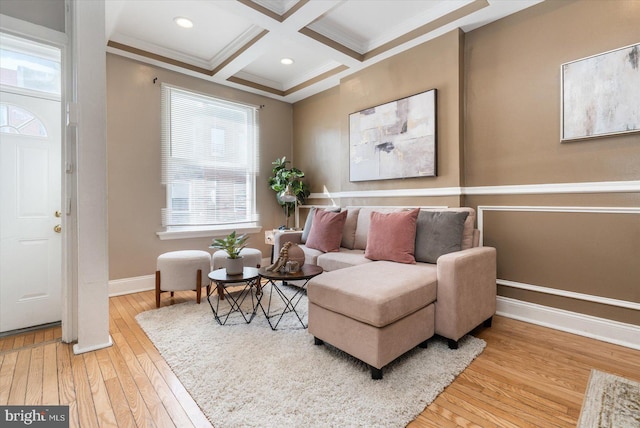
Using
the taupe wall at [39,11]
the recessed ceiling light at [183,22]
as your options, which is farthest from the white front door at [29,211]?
the recessed ceiling light at [183,22]

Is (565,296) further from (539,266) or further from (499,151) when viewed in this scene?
(499,151)

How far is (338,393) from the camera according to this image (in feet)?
5.08

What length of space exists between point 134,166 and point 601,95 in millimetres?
4460

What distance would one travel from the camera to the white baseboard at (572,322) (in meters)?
2.10

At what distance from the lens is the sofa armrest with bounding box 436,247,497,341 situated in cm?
200

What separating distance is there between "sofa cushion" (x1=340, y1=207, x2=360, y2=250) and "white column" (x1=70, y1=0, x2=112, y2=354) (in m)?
2.20

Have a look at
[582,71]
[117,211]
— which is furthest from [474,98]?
[117,211]

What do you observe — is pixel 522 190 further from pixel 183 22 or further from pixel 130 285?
pixel 130 285

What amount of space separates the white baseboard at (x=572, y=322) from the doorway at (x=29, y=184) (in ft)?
12.9

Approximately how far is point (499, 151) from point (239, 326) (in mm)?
2729

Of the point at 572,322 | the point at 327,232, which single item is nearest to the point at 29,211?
the point at 327,232

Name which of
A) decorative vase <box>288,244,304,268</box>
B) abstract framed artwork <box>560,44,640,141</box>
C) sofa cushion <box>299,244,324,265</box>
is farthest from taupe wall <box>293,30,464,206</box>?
decorative vase <box>288,244,304,268</box>

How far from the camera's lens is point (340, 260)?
9.25 feet

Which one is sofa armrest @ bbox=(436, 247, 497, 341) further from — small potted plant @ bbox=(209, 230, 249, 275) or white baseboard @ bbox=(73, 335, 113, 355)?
white baseboard @ bbox=(73, 335, 113, 355)
